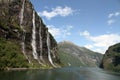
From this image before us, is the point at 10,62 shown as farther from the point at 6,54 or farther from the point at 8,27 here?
the point at 8,27

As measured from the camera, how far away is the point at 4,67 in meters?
147

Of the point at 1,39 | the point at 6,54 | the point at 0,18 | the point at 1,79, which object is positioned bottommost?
the point at 1,79

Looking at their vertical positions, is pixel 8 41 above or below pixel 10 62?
above

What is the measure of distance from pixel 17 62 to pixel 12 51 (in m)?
10.1

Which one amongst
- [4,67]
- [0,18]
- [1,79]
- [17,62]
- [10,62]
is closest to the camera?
[1,79]

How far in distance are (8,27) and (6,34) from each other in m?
6.77

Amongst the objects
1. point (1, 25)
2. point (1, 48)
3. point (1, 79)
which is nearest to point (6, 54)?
point (1, 48)

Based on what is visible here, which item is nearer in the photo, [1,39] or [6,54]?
[6,54]

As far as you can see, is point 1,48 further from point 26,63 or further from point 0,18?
point 0,18

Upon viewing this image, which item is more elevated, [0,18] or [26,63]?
[0,18]

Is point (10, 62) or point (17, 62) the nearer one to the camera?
point (10, 62)

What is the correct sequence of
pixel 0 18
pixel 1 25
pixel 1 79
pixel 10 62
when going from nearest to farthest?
pixel 1 79, pixel 10 62, pixel 1 25, pixel 0 18

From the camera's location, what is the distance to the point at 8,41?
195 m

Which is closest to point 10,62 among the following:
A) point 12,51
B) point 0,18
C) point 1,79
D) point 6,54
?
point 6,54
